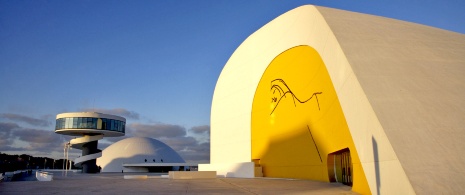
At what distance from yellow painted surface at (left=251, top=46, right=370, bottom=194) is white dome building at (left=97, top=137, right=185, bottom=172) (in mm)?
56514

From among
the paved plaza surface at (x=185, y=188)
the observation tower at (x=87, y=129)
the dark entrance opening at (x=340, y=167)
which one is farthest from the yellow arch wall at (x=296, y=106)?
the observation tower at (x=87, y=129)

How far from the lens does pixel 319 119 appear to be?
56.9 feet

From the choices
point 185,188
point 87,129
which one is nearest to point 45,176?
point 87,129

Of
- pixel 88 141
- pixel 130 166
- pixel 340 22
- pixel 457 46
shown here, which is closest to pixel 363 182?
pixel 340 22

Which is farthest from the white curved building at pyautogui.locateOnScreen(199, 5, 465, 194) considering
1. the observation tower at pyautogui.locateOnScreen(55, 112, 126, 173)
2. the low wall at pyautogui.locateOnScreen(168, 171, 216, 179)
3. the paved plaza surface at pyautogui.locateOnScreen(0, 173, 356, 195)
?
the observation tower at pyautogui.locateOnScreen(55, 112, 126, 173)

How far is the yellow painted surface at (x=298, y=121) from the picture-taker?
595 inches

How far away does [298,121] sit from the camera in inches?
829

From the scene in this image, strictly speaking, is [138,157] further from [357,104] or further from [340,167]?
[357,104]

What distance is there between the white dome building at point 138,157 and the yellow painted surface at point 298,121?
56514 millimetres

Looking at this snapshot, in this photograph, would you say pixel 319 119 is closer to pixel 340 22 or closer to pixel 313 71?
pixel 313 71

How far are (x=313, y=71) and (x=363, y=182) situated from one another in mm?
7932

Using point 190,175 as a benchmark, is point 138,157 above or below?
above

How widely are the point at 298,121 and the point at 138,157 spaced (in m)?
68.1

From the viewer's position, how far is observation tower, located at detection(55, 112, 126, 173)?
6294 cm
